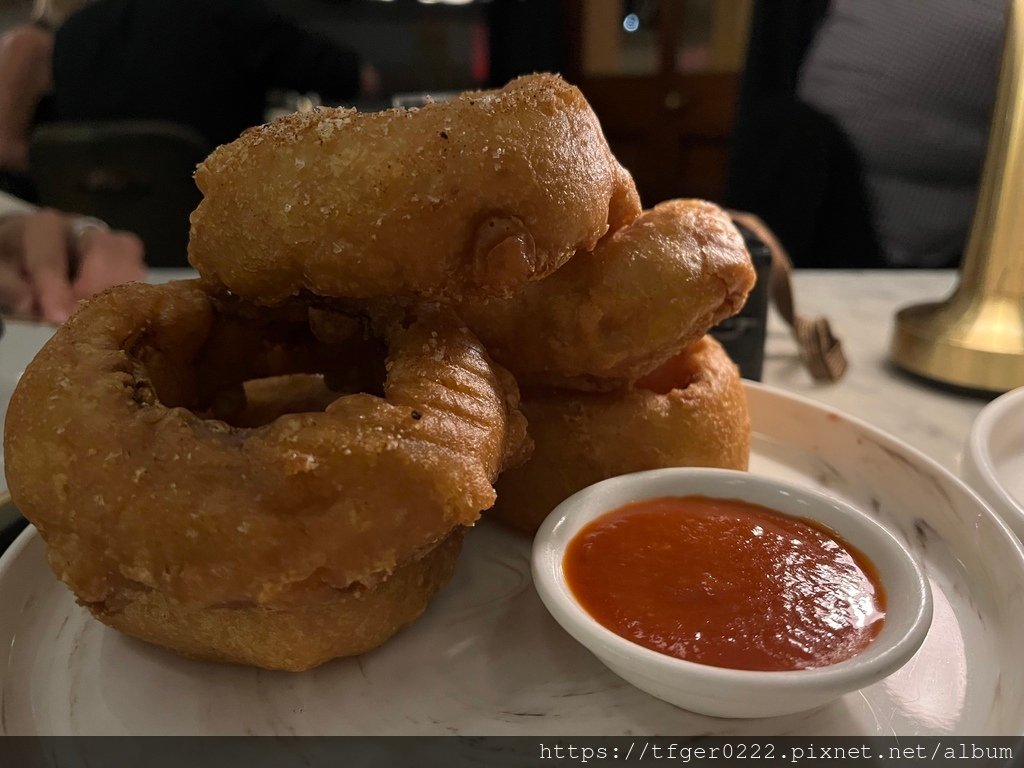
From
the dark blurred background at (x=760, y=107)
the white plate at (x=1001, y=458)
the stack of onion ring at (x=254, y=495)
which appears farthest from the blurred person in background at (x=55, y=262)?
the white plate at (x=1001, y=458)

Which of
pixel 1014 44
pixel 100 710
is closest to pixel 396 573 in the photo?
pixel 100 710

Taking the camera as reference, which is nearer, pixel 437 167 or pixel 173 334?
pixel 437 167

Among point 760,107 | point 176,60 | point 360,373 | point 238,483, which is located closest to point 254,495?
point 238,483

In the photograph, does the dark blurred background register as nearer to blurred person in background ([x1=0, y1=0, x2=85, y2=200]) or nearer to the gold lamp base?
blurred person in background ([x1=0, y1=0, x2=85, y2=200])

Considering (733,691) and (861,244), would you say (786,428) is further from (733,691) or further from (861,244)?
(861,244)

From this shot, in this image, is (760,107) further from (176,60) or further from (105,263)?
(105,263)
